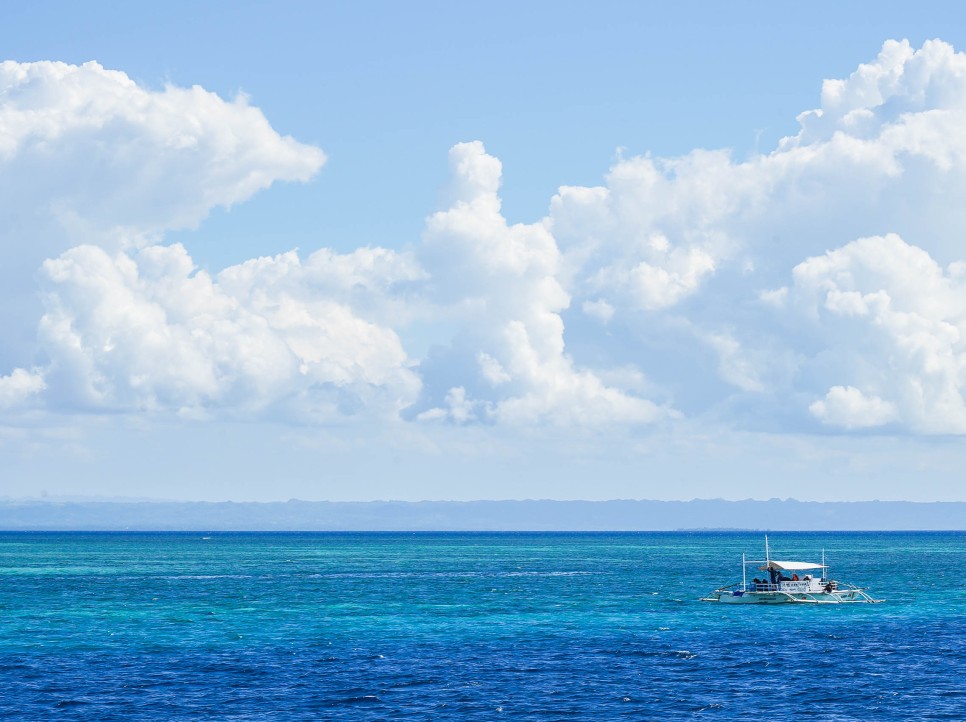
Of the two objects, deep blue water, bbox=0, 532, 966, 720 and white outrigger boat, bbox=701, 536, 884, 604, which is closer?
deep blue water, bbox=0, 532, 966, 720

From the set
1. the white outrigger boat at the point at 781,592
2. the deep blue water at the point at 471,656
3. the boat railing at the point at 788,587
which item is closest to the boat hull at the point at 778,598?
the white outrigger boat at the point at 781,592

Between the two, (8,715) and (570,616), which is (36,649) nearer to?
(8,715)

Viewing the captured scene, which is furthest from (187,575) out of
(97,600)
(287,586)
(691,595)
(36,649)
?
(36,649)

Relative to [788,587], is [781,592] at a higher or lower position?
lower

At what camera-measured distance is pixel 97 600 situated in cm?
12825

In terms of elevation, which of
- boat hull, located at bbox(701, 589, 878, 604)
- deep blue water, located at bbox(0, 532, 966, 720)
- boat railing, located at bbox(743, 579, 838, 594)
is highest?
boat railing, located at bbox(743, 579, 838, 594)

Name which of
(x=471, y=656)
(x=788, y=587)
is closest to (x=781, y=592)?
(x=788, y=587)

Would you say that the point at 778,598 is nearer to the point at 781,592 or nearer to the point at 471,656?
the point at 781,592

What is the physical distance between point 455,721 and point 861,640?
42900 millimetres

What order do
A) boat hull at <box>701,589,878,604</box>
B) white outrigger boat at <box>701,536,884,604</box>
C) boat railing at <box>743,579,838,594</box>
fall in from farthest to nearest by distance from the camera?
boat railing at <box>743,579,838,594</box>, white outrigger boat at <box>701,536,884,604</box>, boat hull at <box>701,589,878,604</box>

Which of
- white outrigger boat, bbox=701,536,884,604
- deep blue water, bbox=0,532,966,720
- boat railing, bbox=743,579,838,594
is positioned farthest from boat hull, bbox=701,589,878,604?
deep blue water, bbox=0,532,966,720

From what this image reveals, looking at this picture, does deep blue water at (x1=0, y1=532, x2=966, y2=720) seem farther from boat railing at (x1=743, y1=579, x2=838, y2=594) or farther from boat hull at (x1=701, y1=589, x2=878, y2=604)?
boat railing at (x1=743, y1=579, x2=838, y2=594)

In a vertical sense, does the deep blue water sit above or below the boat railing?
below

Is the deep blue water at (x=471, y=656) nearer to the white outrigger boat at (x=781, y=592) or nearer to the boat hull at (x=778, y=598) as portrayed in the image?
the boat hull at (x=778, y=598)
